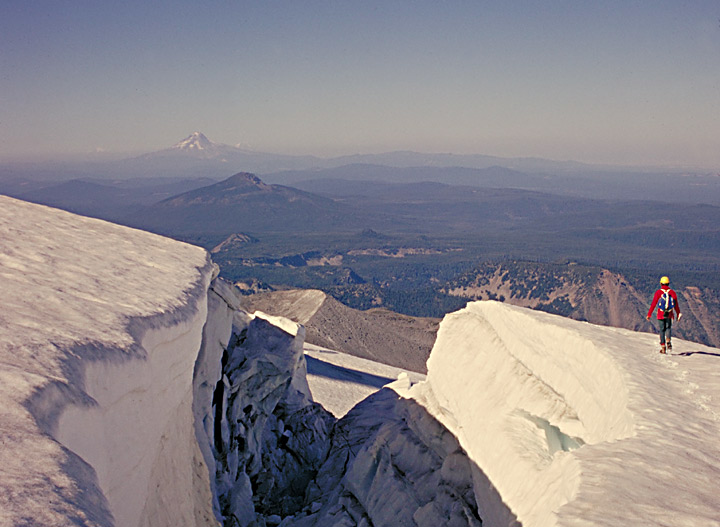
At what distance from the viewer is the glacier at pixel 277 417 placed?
5.45 m

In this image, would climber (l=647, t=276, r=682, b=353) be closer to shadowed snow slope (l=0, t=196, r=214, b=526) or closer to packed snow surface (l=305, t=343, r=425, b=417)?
shadowed snow slope (l=0, t=196, r=214, b=526)

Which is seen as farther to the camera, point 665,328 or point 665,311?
point 665,311

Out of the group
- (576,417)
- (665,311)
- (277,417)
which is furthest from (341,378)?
(576,417)

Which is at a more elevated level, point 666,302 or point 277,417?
point 666,302

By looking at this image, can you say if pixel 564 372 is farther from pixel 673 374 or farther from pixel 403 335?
pixel 403 335

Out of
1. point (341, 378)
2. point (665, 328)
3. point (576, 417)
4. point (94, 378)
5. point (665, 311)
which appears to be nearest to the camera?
point (94, 378)

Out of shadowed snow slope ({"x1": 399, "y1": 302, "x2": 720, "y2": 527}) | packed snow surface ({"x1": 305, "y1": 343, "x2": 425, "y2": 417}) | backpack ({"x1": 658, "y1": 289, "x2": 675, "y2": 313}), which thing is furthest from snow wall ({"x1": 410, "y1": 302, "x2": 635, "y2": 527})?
packed snow surface ({"x1": 305, "y1": 343, "x2": 425, "y2": 417})

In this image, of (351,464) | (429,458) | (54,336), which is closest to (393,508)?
(429,458)

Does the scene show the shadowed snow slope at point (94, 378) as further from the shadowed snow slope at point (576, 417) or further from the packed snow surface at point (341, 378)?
the packed snow surface at point (341, 378)

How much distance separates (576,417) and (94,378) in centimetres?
812

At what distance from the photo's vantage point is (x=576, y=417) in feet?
33.7

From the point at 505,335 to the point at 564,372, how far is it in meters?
2.40

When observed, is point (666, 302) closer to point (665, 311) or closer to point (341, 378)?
point (665, 311)

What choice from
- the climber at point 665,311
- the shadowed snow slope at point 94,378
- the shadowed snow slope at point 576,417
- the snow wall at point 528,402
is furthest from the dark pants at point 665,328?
the shadowed snow slope at point 94,378
